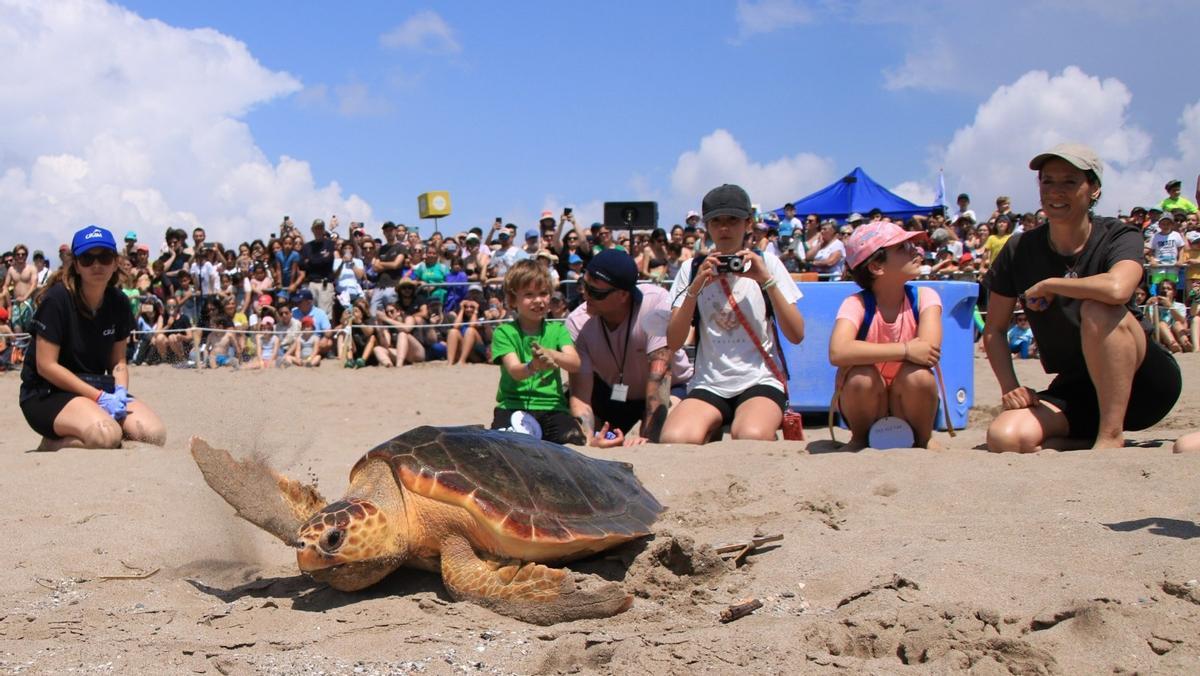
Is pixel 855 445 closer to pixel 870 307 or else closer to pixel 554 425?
pixel 870 307

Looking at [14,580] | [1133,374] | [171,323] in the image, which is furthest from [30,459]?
[171,323]

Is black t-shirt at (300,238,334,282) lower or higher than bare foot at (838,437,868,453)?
higher

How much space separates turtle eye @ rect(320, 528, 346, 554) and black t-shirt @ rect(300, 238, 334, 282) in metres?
10.3

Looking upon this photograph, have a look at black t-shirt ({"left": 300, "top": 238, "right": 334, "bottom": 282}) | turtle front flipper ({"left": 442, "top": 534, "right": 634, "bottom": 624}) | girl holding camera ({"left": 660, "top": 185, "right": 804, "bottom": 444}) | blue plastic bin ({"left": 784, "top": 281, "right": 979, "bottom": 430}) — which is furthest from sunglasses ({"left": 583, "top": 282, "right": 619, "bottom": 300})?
black t-shirt ({"left": 300, "top": 238, "right": 334, "bottom": 282})

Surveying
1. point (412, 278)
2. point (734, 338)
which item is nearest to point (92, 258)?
point (734, 338)

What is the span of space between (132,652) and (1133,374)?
3.98 meters

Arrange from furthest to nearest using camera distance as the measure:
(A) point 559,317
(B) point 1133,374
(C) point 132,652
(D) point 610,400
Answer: (A) point 559,317 → (D) point 610,400 → (B) point 1133,374 → (C) point 132,652

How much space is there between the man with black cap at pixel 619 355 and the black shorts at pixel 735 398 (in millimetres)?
278

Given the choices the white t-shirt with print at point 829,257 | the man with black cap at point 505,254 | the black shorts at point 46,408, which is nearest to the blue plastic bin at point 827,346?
the black shorts at point 46,408

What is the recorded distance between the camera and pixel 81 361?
19.0 ft

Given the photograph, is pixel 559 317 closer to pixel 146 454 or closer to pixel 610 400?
pixel 610 400

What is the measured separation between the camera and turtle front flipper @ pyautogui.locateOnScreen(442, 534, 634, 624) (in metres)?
2.82

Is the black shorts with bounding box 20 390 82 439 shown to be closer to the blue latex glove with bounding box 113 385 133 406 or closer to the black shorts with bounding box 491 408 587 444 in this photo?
the blue latex glove with bounding box 113 385 133 406

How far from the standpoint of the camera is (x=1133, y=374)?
4.27 m
